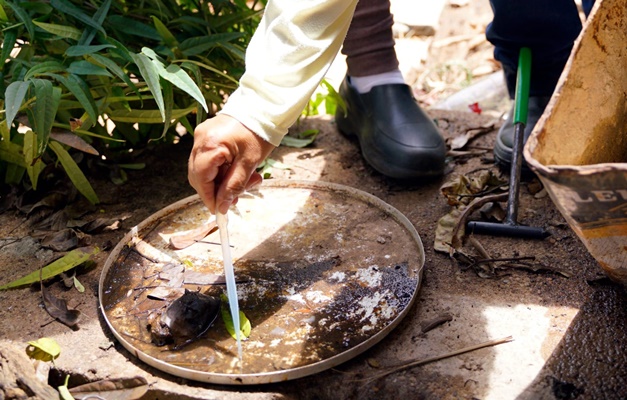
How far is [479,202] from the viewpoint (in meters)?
1.95

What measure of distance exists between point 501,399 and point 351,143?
1.40 m

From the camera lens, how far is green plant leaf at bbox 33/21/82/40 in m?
1.88

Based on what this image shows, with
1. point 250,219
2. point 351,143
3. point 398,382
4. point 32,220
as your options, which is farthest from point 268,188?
point 398,382

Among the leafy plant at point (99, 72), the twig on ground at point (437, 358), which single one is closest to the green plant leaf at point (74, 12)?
the leafy plant at point (99, 72)

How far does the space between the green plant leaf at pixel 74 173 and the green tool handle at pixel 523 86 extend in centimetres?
137

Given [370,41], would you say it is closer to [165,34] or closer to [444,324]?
[165,34]

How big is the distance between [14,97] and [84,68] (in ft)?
0.73

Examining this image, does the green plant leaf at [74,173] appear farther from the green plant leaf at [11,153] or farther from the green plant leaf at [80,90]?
the green plant leaf at [80,90]

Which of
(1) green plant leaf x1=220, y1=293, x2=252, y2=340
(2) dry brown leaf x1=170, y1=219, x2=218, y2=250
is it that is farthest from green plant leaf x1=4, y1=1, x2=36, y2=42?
(1) green plant leaf x1=220, y1=293, x2=252, y2=340

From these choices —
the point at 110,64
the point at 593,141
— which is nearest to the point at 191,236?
the point at 110,64

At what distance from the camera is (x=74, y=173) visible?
2072mm

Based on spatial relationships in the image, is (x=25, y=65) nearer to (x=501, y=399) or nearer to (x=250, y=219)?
(x=250, y=219)

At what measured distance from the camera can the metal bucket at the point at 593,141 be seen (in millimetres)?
1060

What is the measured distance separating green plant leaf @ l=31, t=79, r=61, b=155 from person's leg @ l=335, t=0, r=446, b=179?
3.49 feet
